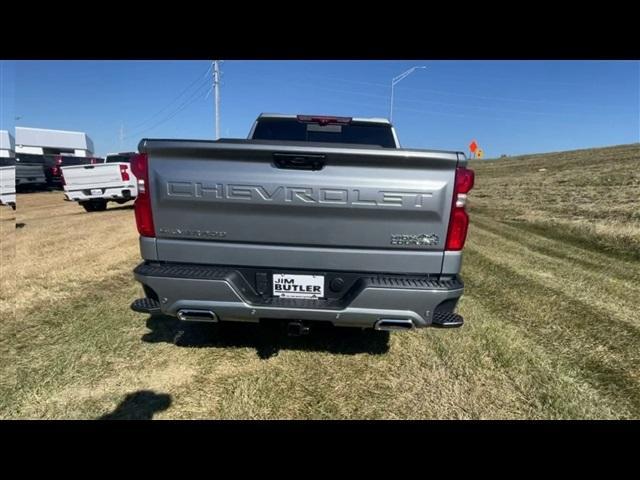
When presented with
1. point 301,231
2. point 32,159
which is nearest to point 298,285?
point 301,231

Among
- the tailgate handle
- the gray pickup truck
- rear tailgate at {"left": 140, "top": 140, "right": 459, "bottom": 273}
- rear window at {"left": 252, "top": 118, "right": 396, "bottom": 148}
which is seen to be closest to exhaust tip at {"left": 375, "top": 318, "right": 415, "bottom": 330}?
the gray pickup truck

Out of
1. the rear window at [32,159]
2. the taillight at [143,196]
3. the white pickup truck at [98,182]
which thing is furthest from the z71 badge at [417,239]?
the rear window at [32,159]

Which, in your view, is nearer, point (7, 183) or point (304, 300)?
point (304, 300)

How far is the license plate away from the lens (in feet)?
8.23

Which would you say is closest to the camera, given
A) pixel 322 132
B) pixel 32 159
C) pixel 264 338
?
pixel 264 338

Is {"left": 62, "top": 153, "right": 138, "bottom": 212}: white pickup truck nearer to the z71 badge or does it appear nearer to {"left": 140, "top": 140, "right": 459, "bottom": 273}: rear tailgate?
{"left": 140, "top": 140, "right": 459, "bottom": 273}: rear tailgate

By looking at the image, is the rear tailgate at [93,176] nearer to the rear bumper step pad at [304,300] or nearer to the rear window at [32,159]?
the rear bumper step pad at [304,300]

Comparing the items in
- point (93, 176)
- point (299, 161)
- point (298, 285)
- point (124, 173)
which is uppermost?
point (299, 161)

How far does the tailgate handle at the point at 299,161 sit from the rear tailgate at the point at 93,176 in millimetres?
11918

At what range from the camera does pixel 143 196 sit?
2.41 m

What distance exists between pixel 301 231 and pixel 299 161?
47 centimetres

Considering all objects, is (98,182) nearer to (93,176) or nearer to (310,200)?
(93,176)

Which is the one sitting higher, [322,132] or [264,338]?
[322,132]
